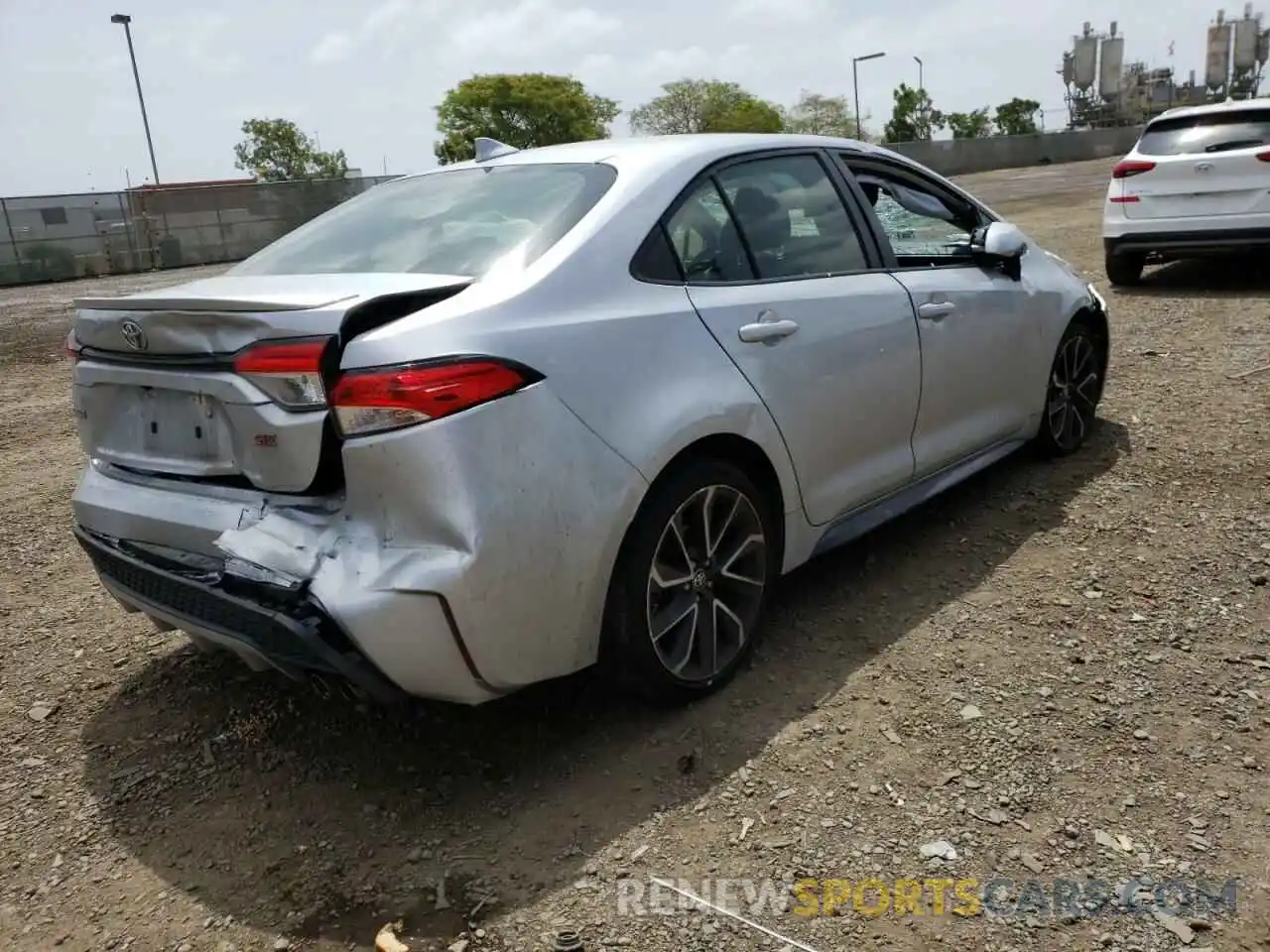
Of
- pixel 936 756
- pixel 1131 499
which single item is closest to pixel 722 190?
pixel 936 756

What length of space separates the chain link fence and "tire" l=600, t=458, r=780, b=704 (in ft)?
70.4

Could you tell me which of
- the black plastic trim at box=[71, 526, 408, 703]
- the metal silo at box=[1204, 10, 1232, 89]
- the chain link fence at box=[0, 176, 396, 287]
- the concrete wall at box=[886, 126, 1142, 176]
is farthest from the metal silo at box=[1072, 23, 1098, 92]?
the black plastic trim at box=[71, 526, 408, 703]

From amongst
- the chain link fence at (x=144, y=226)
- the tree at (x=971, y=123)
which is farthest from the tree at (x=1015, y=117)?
the chain link fence at (x=144, y=226)

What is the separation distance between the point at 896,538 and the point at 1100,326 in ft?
5.84

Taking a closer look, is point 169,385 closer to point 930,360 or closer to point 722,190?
point 722,190

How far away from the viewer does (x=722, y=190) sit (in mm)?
3346

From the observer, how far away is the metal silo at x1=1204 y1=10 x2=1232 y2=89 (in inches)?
3656

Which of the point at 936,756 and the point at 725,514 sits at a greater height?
the point at 725,514

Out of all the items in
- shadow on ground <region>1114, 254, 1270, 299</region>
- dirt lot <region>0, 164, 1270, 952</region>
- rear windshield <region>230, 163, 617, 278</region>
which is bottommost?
dirt lot <region>0, 164, 1270, 952</region>

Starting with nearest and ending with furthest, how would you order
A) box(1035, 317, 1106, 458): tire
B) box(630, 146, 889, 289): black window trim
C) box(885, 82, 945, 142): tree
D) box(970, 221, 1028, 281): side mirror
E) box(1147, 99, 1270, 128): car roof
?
box(630, 146, 889, 289): black window trim, box(970, 221, 1028, 281): side mirror, box(1035, 317, 1106, 458): tire, box(1147, 99, 1270, 128): car roof, box(885, 82, 945, 142): tree

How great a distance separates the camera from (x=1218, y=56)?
9488 cm

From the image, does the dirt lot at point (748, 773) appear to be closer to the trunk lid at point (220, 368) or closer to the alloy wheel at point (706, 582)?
the alloy wheel at point (706, 582)

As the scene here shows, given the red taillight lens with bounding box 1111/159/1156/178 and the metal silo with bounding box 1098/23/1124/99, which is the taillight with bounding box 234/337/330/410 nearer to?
the red taillight lens with bounding box 1111/159/1156/178

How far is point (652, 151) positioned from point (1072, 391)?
276 centimetres
